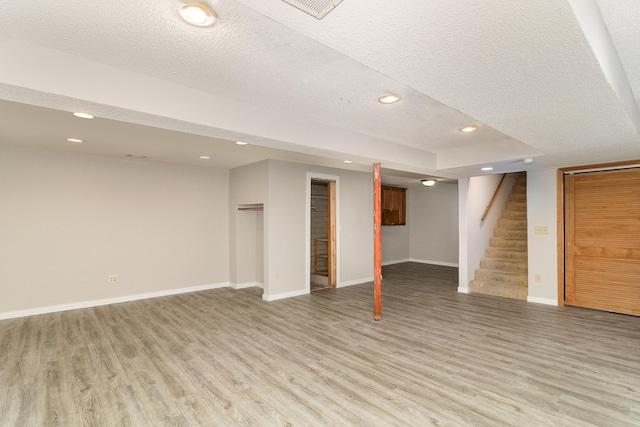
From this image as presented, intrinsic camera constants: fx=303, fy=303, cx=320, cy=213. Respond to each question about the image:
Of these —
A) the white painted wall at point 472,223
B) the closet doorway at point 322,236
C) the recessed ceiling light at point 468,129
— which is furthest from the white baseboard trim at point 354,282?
the recessed ceiling light at point 468,129

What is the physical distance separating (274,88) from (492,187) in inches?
237

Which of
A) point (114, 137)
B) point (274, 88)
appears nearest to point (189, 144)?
point (114, 137)

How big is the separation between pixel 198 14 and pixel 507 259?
656 cm

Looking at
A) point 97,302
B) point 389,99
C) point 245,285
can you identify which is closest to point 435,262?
point 245,285

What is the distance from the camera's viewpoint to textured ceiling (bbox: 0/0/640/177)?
1.29m

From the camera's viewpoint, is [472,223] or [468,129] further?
[472,223]

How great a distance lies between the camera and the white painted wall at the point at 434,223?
876cm

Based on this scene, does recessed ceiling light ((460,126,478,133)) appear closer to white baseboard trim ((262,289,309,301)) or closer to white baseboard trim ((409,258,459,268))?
white baseboard trim ((262,289,309,301))

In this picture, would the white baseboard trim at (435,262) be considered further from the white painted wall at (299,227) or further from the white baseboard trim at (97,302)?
the white baseboard trim at (97,302)

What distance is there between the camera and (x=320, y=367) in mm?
2805

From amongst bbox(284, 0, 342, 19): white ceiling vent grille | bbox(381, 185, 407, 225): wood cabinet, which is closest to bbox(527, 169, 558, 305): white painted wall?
bbox(381, 185, 407, 225): wood cabinet

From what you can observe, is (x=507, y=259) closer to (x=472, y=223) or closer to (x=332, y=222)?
(x=472, y=223)

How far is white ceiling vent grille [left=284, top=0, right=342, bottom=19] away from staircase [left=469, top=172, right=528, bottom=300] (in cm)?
566

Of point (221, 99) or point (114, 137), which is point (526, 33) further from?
point (114, 137)
